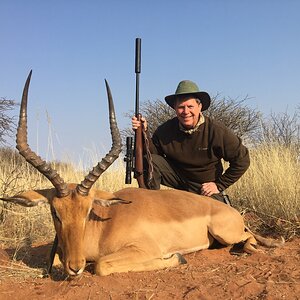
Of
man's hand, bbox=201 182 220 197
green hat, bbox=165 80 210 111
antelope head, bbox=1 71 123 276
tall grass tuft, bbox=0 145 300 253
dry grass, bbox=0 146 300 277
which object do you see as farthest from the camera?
green hat, bbox=165 80 210 111

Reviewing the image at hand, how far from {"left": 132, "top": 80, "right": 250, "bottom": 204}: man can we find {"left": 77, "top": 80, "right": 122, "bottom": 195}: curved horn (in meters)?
2.01

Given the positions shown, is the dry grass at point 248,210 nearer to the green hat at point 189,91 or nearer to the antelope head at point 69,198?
the antelope head at point 69,198

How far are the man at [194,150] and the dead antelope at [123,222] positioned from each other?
3.32 feet

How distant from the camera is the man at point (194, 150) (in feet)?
21.4

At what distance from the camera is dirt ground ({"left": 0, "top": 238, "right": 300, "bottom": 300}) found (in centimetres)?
355

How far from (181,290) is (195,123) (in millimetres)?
3360

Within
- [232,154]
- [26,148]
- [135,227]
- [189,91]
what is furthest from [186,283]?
[189,91]

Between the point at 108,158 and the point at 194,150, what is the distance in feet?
7.96

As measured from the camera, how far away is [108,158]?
4527mm

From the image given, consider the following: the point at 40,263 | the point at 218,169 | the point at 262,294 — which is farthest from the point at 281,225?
the point at 40,263

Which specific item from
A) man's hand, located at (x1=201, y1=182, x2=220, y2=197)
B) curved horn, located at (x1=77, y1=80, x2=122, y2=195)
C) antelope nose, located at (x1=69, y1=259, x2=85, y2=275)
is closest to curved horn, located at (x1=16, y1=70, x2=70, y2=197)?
curved horn, located at (x1=77, y1=80, x2=122, y2=195)

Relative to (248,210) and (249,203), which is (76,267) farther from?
(249,203)

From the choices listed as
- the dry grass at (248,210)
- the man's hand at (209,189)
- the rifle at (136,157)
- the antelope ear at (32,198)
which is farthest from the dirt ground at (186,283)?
the rifle at (136,157)

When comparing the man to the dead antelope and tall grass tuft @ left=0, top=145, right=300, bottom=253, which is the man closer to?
tall grass tuft @ left=0, top=145, right=300, bottom=253
